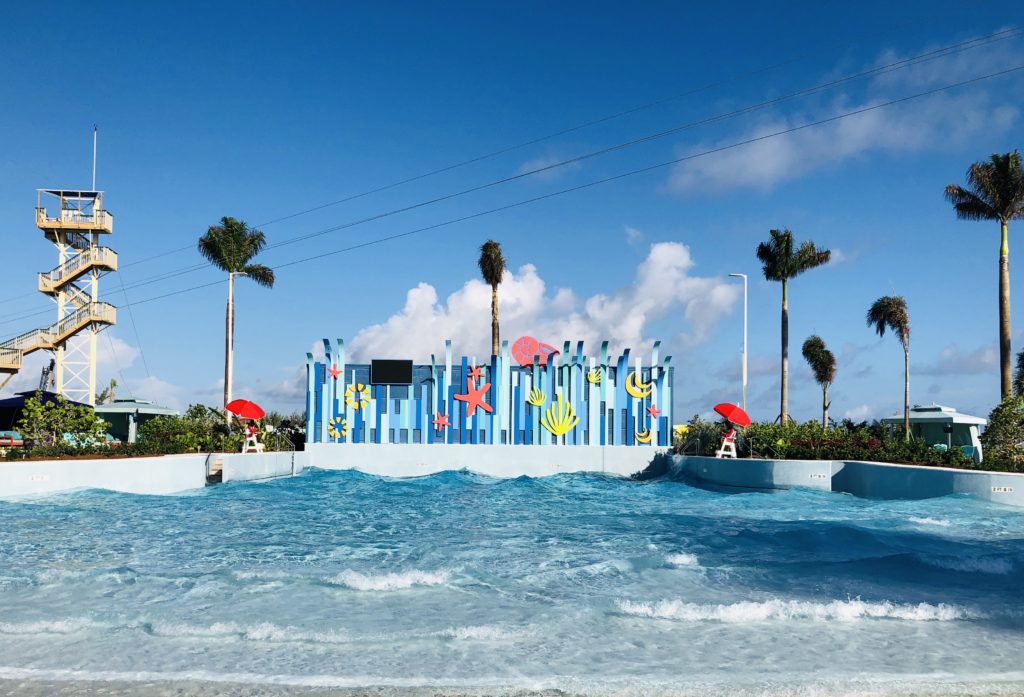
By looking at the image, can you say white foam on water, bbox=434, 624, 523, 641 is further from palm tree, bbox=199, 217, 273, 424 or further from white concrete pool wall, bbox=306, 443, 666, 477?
palm tree, bbox=199, 217, 273, 424

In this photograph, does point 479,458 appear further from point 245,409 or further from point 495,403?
point 245,409

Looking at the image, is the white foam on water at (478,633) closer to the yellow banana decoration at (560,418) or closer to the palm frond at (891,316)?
the yellow banana decoration at (560,418)

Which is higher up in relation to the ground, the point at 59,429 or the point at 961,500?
the point at 59,429

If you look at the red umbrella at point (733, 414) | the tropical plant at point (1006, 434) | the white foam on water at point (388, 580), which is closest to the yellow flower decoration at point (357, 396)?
the red umbrella at point (733, 414)

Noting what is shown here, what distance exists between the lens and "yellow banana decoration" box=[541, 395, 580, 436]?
2923cm

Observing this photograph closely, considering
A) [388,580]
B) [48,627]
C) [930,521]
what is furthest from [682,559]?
[48,627]

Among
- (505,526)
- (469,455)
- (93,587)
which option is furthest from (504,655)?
(469,455)

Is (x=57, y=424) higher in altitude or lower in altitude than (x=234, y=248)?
lower

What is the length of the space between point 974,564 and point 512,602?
6.72 metres

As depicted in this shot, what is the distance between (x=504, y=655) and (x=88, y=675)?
121 inches

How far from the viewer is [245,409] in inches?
989

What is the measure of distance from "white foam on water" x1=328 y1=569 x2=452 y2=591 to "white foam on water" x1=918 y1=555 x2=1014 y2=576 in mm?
6768

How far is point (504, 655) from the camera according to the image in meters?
6.19

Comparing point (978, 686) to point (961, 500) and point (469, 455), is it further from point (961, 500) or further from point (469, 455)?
point (469, 455)
